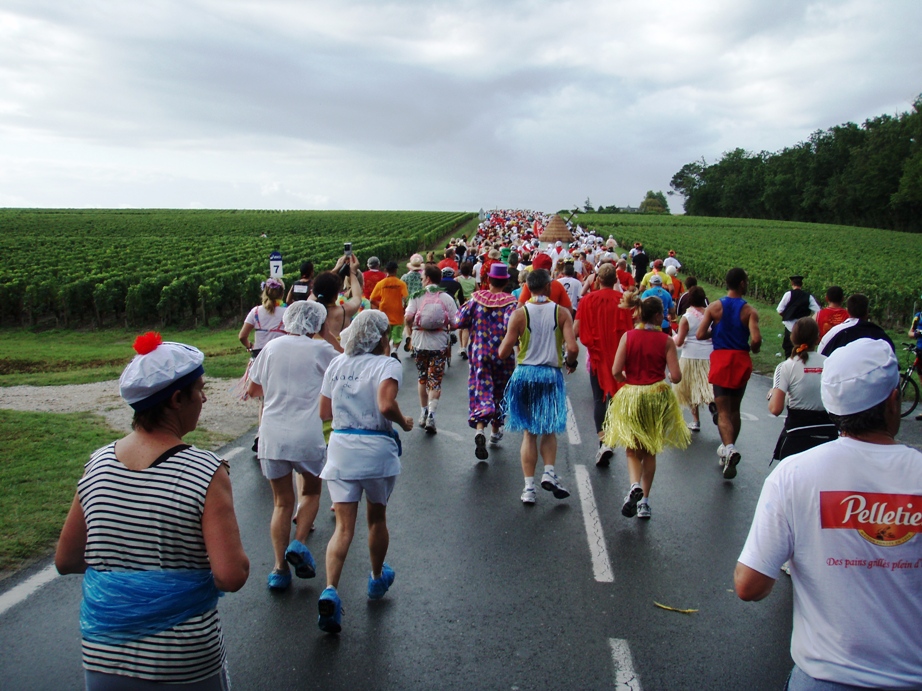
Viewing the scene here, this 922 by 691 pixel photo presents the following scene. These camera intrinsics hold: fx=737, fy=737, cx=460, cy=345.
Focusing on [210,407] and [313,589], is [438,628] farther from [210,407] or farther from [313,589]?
[210,407]

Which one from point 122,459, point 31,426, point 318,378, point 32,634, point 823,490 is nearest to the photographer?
point 823,490

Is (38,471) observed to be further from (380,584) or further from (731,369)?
(731,369)

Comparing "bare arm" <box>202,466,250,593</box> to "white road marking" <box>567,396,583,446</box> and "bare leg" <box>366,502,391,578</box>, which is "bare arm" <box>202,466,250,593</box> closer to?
"bare leg" <box>366,502,391,578</box>

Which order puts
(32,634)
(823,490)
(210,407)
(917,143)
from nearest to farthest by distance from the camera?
(823,490), (32,634), (210,407), (917,143)

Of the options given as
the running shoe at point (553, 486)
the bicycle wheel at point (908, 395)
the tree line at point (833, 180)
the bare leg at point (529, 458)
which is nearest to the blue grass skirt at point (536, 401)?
the bare leg at point (529, 458)

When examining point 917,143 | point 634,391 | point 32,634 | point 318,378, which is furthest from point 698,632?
point 917,143

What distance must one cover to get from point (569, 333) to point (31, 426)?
21.9 feet

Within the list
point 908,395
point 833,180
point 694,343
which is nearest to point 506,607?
point 694,343

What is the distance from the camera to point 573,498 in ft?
21.7

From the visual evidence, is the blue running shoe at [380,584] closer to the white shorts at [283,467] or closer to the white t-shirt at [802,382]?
the white shorts at [283,467]

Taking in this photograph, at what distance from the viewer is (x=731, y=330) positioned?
720cm

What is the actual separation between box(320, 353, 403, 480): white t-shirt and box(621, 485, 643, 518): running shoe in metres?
2.47

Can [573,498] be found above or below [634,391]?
below

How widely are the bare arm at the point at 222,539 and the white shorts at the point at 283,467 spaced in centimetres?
243
